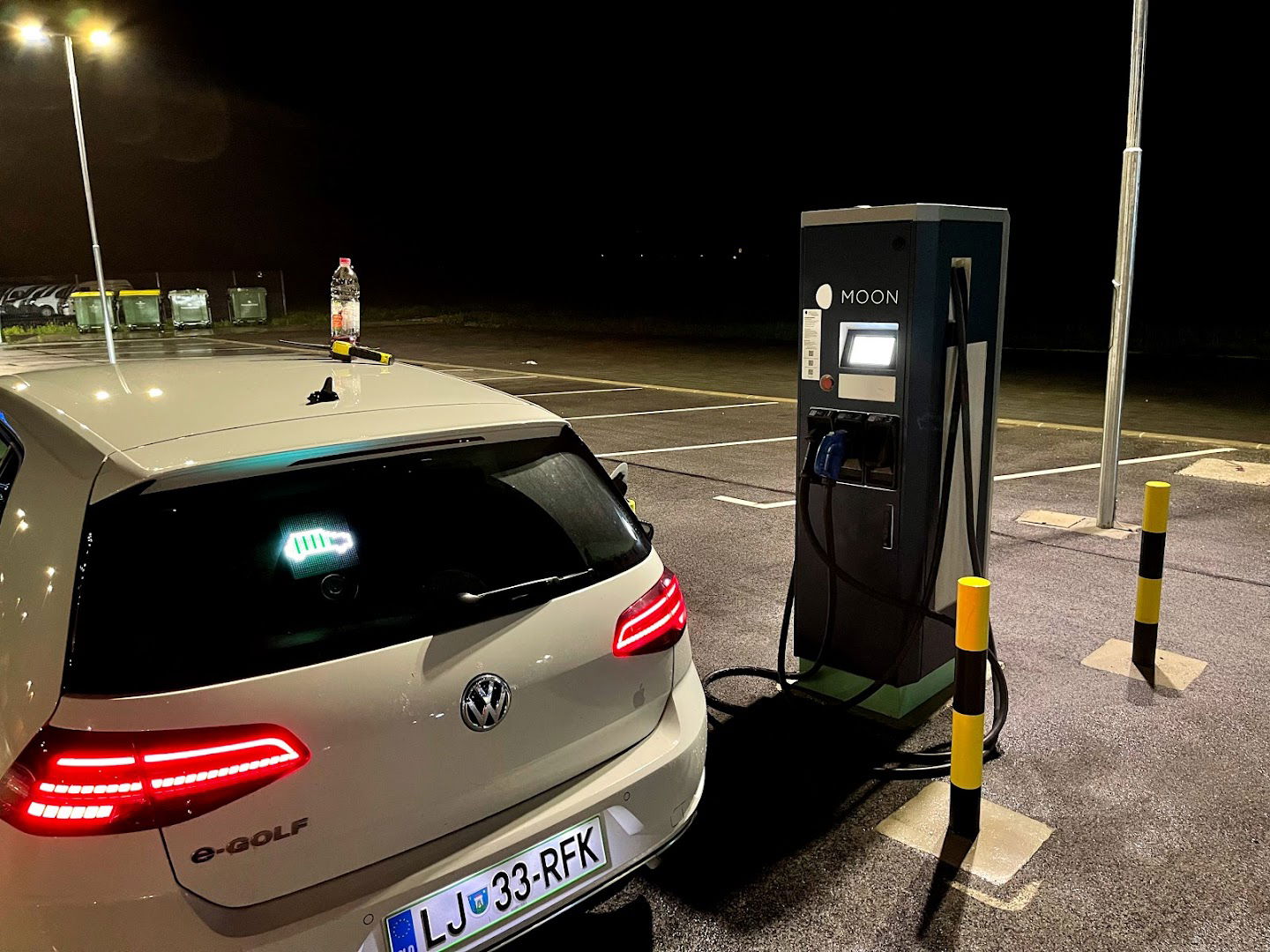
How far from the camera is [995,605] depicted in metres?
5.62

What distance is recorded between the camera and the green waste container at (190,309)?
107ft

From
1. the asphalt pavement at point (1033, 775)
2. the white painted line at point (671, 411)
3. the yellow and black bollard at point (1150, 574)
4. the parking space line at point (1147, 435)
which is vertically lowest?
the asphalt pavement at point (1033, 775)

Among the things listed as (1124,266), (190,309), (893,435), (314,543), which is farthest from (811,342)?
(190,309)

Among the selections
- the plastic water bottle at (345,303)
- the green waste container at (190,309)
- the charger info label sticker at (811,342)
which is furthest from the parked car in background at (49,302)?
the charger info label sticker at (811,342)

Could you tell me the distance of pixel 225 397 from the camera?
2.62 m

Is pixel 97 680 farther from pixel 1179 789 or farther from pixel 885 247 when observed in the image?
pixel 1179 789

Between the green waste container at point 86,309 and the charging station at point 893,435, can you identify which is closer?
the charging station at point 893,435

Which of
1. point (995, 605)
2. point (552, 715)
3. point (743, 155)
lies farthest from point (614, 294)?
point (552, 715)

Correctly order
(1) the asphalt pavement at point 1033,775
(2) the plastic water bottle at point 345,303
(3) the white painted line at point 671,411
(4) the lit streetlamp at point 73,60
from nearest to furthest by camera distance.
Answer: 1. (1) the asphalt pavement at point 1033,775
2. (2) the plastic water bottle at point 345,303
3. (3) the white painted line at point 671,411
4. (4) the lit streetlamp at point 73,60

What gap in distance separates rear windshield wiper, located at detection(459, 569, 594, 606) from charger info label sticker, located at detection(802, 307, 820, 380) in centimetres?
210

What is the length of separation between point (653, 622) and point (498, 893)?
0.78m

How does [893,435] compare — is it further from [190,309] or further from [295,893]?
[190,309]

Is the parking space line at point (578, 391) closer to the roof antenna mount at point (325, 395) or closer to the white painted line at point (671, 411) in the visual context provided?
the white painted line at point (671, 411)

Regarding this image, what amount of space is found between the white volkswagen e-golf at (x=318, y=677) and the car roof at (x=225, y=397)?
0.02 metres
